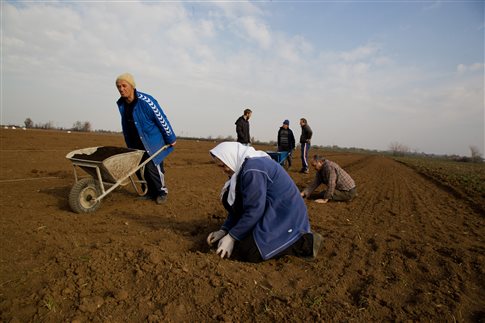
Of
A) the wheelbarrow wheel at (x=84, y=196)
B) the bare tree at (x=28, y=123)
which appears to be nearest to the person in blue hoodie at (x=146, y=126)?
the wheelbarrow wheel at (x=84, y=196)

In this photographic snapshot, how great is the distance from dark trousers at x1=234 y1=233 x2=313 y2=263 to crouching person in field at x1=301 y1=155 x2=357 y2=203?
9.26 ft

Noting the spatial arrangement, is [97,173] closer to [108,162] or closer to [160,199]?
[108,162]

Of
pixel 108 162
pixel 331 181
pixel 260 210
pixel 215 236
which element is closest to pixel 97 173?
pixel 108 162

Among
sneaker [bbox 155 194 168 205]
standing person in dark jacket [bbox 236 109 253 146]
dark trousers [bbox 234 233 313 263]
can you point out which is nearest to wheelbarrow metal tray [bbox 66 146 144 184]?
sneaker [bbox 155 194 168 205]

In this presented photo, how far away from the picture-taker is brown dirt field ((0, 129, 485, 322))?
6.80ft

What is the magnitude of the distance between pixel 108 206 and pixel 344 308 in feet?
13.3

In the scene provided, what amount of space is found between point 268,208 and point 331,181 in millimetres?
3235

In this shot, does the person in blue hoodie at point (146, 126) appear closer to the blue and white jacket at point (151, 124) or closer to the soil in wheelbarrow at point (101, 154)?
the blue and white jacket at point (151, 124)

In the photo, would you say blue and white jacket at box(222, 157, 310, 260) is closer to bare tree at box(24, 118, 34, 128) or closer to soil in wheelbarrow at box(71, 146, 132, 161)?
soil in wheelbarrow at box(71, 146, 132, 161)

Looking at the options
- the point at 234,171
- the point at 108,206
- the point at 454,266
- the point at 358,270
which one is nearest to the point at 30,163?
the point at 108,206

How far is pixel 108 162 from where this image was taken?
160 inches

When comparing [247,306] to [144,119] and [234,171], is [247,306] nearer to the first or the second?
[234,171]

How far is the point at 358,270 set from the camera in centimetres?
284

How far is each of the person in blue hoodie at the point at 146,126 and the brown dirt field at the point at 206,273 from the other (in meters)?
0.69
